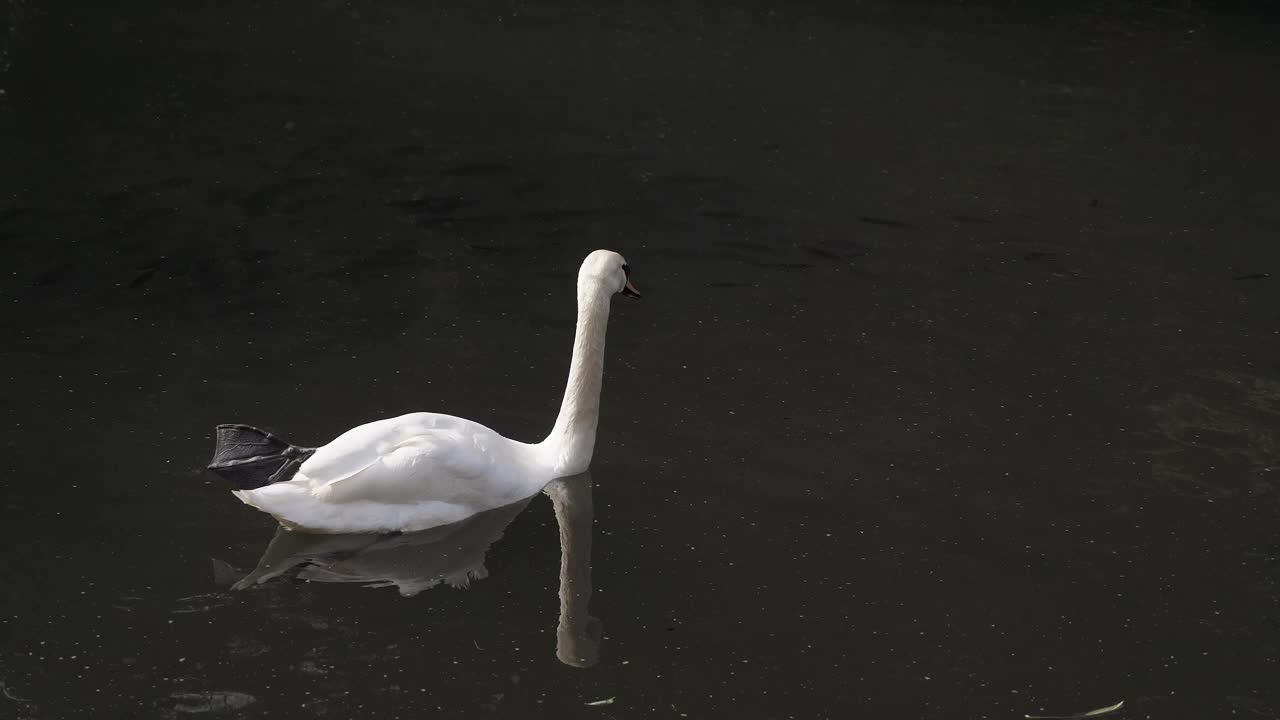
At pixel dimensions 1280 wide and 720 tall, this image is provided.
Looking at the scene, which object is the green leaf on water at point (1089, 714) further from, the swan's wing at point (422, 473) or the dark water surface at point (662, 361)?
the swan's wing at point (422, 473)

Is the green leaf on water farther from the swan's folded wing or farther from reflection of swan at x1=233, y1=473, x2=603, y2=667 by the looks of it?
the swan's folded wing

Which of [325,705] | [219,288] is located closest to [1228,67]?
Result: [219,288]

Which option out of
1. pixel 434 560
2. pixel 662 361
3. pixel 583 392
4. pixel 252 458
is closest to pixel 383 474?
pixel 434 560

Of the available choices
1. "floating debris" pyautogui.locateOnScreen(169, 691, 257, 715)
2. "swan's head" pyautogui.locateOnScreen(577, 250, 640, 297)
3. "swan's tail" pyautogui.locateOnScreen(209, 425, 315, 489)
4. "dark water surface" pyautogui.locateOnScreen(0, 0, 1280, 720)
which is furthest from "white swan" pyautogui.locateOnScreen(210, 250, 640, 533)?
"floating debris" pyautogui.locateOnScreen(169, 691, 257, 715)

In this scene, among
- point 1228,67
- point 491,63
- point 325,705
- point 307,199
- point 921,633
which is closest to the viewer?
point 325,705

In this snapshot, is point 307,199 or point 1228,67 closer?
point 307,199

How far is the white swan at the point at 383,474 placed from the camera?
5.24 m

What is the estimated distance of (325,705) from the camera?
4.43 metres

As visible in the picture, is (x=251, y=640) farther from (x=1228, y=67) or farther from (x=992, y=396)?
(x=1228, y=67)

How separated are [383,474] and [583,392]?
953 millimetres

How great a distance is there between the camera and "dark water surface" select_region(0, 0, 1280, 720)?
189 inches

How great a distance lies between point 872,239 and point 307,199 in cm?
346

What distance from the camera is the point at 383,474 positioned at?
5.31 metres

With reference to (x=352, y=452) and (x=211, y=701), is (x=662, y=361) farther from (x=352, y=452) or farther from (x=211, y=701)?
(x=211, y=701)
